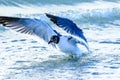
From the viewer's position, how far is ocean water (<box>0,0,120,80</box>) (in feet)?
22.8

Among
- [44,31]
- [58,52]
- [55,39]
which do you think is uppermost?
[44,31]

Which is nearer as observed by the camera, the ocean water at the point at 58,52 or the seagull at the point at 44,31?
the ocean water at the point at 58,52

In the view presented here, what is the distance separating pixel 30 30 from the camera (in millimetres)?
7551

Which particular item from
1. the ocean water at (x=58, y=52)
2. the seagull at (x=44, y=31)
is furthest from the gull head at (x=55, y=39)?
the ocean water at (x=58, y=52)

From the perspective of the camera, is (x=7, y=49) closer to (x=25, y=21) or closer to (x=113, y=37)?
(x=25, y=21)

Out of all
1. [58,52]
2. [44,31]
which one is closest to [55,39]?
[44,31]

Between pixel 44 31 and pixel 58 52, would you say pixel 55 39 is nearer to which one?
pixel 44 31

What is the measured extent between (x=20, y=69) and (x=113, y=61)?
138cm

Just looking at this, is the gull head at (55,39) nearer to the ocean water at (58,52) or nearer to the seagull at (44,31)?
the seagull at (44,31)

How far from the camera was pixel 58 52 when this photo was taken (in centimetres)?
808

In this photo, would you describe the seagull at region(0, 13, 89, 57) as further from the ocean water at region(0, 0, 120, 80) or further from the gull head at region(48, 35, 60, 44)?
the ocean water at region(0, 0, 120, 80)

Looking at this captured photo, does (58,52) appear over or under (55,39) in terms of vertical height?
under

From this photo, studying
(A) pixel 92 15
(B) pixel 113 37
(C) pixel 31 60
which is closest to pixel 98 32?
(B) pixel 113 37

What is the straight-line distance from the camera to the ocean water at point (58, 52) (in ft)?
22.8
